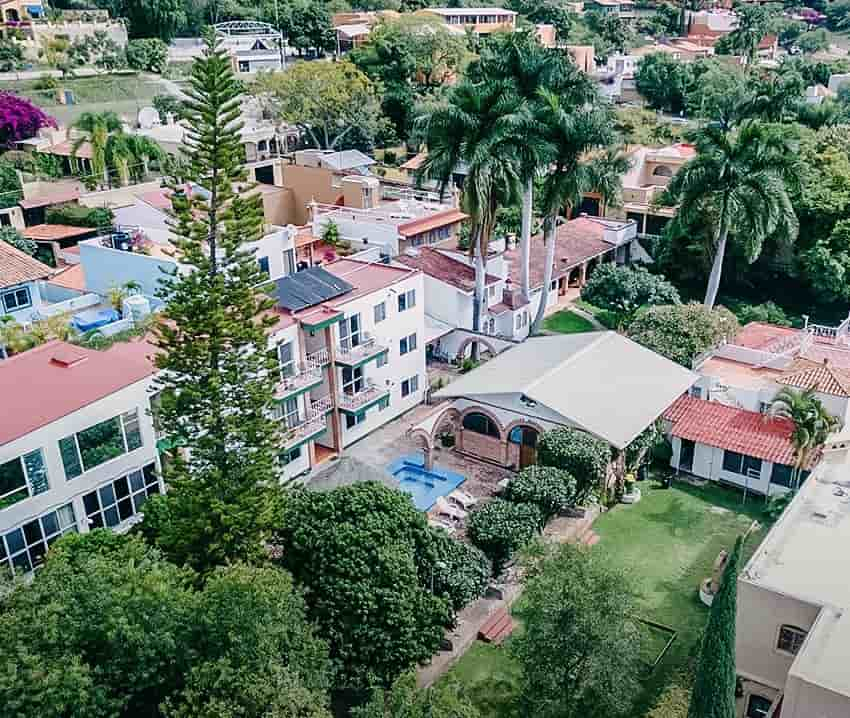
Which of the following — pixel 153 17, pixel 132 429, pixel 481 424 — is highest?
pixel 153 17

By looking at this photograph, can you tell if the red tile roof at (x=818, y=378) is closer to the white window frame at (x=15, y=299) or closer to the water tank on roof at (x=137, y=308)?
the water tank on roof at (x=137, y=308)

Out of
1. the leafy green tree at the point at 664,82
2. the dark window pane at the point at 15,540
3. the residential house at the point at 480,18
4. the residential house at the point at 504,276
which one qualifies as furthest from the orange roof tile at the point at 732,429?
the residential house at the point at 480,18

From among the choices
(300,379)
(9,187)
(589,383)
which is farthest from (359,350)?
(9,187)

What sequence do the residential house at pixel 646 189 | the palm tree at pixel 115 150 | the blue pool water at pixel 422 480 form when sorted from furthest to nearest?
the palm tree at pixel 115 150 < the residential house at pixel 646 189 < the blue pool water at pixel 422 480

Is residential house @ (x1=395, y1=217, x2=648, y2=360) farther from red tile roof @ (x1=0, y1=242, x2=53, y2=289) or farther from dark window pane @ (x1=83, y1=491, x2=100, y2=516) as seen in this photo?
dark window pane @ (x1=83, y1=491, x2=100, y2=516)

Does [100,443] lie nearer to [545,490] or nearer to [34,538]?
[34,538]

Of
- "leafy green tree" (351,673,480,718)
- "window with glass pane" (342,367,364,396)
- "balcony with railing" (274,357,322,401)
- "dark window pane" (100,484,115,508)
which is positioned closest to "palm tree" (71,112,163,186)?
"window with glass pane" (342,367,364,396)
